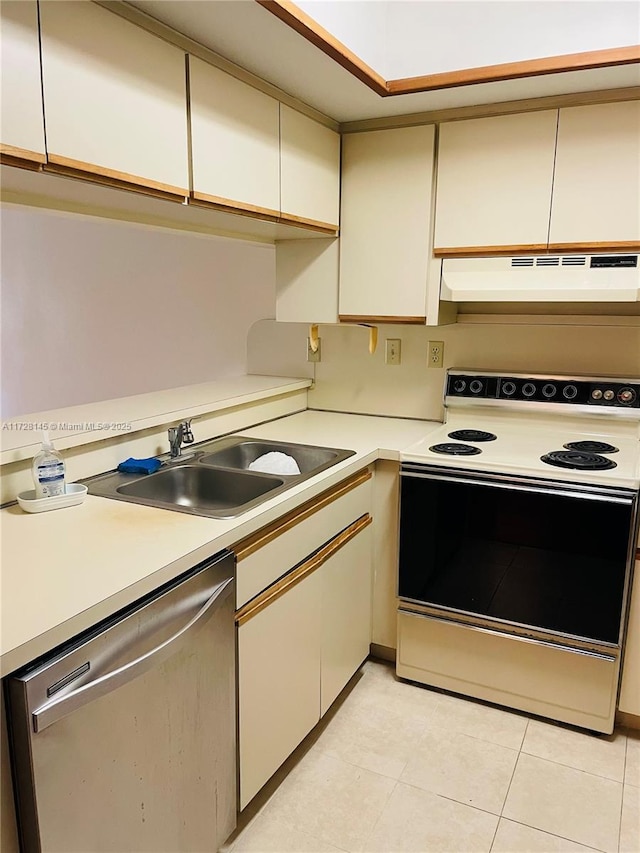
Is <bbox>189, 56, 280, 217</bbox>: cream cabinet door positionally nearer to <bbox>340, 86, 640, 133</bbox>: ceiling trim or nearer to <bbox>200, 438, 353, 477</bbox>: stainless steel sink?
<bbox>340, 86, 640, 133</bbox>: ceiling trim

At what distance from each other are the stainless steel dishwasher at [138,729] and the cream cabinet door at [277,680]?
61mm

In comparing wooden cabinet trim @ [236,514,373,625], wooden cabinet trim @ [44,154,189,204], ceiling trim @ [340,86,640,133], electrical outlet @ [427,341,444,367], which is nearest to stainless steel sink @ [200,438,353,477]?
wooden cabinet trim @ [236,514,373,625]

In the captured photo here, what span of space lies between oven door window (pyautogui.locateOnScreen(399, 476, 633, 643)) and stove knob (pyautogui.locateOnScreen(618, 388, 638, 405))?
0.63 meters

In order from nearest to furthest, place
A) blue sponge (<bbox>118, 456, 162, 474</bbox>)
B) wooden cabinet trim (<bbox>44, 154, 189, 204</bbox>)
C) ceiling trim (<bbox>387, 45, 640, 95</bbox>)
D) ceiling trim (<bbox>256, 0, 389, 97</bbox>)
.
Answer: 1. wooden cabinet trim (<bbox>44, 154, 189, 204</bbox>)
2. ceiling trim (<bbox>256, 0, 389, 97</bbox>)
3. ceiling trim (<bbox>387, 45, 640, 95</bbox>)
4. blue sponge (<bbox>118, 456, 162, 474</bbox>)

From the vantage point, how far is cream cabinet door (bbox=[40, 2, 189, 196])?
1.23m

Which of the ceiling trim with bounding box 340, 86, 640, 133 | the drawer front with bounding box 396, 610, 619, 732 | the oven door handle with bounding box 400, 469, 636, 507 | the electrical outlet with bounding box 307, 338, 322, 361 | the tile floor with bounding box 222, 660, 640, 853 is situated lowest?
the tile floor with bounding box 222, 660, 640, 853

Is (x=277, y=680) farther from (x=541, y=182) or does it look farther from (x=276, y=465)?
(x=541, y=182)

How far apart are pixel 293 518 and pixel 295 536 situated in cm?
5

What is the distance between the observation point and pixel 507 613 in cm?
203

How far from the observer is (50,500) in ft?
4.99

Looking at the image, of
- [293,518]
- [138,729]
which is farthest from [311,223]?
[138,729]

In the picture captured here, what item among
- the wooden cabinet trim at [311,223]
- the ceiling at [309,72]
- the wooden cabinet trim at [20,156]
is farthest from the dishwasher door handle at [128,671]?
the ceiling at [309,72]

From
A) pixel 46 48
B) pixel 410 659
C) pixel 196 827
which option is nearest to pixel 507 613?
pixel 410 659

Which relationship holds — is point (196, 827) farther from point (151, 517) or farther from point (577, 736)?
point (577, 736)
